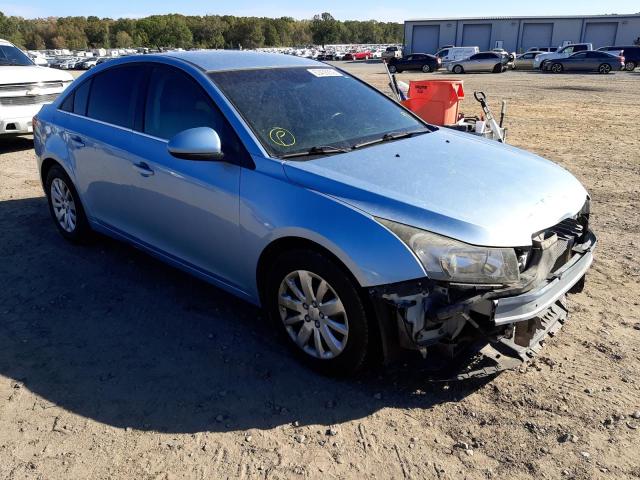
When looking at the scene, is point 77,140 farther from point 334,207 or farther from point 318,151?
point 334,207

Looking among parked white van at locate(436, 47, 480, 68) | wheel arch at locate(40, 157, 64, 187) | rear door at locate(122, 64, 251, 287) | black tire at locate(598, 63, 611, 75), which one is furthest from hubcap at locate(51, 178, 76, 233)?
parked white van at locate(436, 47, 480, 68)

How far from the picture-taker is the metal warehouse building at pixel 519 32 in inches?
2338

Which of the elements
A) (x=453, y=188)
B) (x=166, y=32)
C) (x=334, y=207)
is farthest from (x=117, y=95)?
(x=166, y=32)

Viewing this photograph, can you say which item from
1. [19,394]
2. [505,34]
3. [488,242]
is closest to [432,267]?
[488,242]

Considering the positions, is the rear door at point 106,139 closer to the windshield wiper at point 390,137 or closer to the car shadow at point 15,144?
the windshield wiper at point 390,137

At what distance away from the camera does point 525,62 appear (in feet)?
132

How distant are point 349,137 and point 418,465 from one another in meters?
2.06

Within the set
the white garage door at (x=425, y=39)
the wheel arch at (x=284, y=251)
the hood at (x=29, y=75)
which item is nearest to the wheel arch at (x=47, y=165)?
the wheel arch at (x=284, y=251)

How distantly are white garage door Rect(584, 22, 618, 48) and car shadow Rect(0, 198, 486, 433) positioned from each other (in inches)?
2663

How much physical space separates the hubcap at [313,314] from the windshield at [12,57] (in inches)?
376

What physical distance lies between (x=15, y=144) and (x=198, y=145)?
358 inches

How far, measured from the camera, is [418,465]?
262cm

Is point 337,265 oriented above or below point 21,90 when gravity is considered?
below

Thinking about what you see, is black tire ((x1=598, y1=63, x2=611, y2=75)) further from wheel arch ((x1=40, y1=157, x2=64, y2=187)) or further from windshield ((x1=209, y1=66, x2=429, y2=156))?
wheel arch ((x1=40, y1=157, x2=64, y2=187))
